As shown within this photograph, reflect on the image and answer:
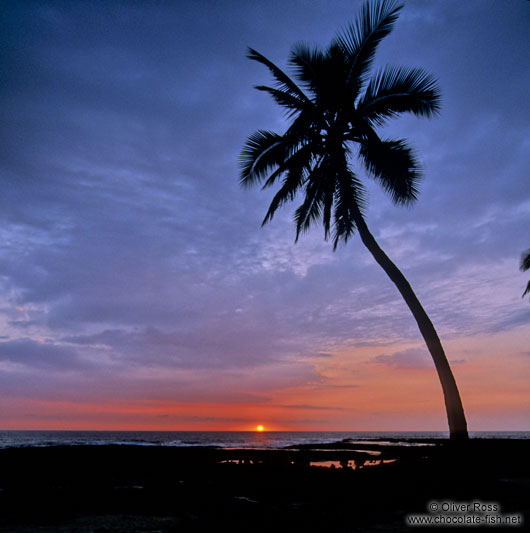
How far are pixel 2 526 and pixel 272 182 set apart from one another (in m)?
14.4

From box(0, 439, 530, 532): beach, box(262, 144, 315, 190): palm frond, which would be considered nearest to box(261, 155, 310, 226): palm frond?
box(262, 144, 315, 190): palm frond

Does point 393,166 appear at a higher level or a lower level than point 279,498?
higher

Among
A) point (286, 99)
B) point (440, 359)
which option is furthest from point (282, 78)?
point (440, 359)

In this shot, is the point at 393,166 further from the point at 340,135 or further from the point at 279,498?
the point at 279,498

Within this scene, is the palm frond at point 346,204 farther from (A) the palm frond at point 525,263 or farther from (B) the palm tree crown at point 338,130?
(A) the palm frond at point 525,263

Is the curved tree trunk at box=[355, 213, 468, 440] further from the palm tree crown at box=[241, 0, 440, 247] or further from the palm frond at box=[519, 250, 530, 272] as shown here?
the palm frond at box=[519, 250, 530, 272]

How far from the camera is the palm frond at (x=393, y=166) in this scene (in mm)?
15023

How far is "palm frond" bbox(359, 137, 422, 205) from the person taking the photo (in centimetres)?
1502

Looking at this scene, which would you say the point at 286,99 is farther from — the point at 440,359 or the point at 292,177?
the point at 440,359

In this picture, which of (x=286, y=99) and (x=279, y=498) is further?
(x=286, y=99)

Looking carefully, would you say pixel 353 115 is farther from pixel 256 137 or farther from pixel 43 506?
pixel 43 506

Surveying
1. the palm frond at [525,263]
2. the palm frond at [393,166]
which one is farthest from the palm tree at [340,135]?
the palm frond at [525,263]

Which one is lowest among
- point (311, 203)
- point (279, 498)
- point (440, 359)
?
point (279, 498)

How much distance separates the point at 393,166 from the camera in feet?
49.2
